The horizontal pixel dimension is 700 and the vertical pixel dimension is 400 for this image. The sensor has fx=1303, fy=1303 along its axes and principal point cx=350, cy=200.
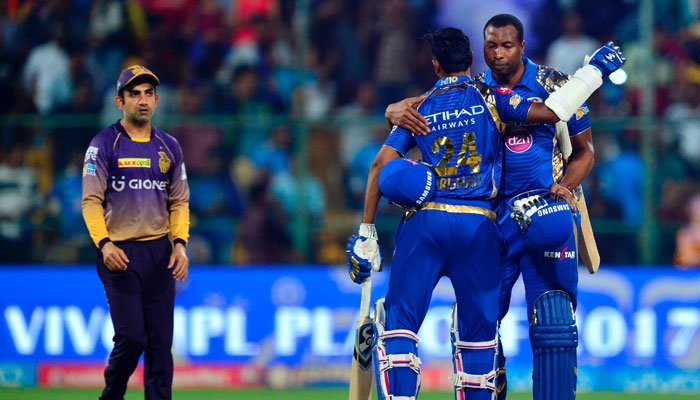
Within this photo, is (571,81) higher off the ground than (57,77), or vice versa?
(57,77)

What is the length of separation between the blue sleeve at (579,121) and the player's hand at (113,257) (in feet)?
8.31

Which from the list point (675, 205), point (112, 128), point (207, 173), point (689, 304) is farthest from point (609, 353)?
point (112, 128)

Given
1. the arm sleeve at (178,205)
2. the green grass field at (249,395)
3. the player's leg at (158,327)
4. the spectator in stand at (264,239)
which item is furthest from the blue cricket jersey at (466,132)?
the spectator in stand at (264,239)

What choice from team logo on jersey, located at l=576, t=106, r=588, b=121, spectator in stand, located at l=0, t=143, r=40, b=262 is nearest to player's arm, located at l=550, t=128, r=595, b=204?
team logo on jersey, located at l=576, t=106, r=588, b=121

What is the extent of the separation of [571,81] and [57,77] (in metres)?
7.10

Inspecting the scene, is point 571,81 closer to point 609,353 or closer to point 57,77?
point 609,353

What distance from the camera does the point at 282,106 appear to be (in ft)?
40.7

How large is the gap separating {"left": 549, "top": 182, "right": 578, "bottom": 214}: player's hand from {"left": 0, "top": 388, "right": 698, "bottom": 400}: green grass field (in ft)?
11.1

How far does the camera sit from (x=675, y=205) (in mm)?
11695

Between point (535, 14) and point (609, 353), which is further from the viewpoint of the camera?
point (535, 14)

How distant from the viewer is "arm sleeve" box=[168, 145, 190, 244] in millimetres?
7512

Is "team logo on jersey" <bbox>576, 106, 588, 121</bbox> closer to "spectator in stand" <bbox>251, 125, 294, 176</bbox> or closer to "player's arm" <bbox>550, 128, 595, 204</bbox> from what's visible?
"player's arm" <bbox>550, 128, 595, 204</bbox>

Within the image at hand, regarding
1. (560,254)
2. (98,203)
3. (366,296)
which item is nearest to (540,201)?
(560,254)

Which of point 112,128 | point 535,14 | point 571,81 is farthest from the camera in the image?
point 535,14
